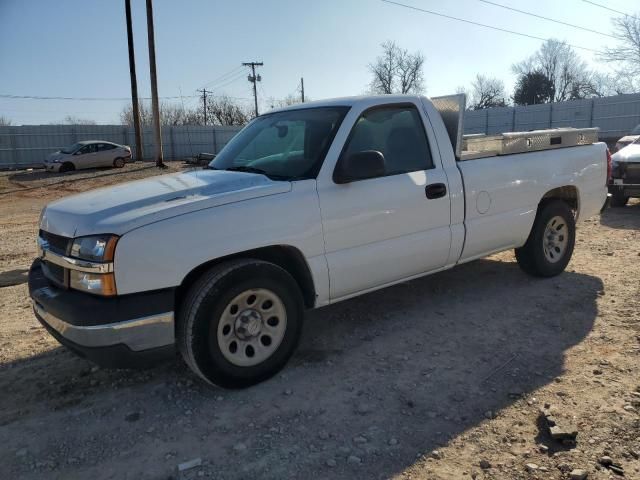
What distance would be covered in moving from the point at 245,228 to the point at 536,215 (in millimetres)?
3369

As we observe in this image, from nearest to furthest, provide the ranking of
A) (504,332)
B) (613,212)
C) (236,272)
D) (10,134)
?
(236,272) → (504,332) → (613,212) → (10,134)

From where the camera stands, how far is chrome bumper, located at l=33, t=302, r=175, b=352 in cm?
301

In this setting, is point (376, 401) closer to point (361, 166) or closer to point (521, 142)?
point (361, 166)

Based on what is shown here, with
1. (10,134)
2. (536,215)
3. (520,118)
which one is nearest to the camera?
(536,215)

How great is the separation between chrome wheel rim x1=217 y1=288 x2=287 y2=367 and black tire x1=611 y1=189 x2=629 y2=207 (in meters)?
8.59

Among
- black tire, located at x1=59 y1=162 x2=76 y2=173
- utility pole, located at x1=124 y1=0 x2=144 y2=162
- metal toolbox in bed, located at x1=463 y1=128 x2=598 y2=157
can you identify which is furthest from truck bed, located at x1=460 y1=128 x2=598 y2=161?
utility pole, located at x1=124 y1=0 x2=144 y2=162

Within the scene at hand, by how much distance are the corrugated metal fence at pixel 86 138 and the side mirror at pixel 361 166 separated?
100ft

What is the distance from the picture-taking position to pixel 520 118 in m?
40.4

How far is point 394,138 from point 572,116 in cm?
3807

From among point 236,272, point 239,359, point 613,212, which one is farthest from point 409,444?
point 613,212

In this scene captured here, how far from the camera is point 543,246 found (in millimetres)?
5520

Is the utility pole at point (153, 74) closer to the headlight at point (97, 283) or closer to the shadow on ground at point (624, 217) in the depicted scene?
the shadow on ground at point (624, 217)

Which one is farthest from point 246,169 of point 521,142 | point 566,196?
point 566,196

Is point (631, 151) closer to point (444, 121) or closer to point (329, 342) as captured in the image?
point (444, 121)
